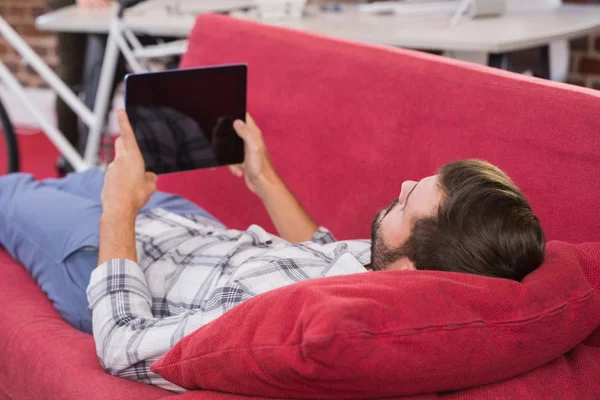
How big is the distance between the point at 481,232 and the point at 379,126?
0.59 m

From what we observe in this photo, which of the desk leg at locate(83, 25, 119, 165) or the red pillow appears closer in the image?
the red pillow

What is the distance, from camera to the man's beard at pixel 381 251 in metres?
1.12

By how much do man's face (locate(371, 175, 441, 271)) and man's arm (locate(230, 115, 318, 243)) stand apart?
0.40 metres

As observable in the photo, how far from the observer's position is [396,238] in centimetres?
114

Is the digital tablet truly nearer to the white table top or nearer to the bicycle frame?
the white table top

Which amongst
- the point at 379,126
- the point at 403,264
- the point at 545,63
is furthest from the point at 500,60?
the point at 403,264

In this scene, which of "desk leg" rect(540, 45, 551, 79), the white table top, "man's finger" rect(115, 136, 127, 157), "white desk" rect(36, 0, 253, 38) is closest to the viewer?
"man's finger" rect(115, 136, 127, 157)

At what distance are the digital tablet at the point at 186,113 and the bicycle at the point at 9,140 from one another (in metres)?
1.33

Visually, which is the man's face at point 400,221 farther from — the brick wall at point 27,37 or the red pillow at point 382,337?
the brick wall at point 27,37

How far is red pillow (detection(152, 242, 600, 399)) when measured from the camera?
80 centimetres

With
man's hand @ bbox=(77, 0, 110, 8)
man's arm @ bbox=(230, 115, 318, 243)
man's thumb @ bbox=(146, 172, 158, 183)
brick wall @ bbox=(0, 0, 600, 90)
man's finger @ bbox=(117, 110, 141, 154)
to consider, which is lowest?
brick wall @ bbox=(0, 0, 600, 90)

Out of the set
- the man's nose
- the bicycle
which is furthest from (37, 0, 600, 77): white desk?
the man's nose

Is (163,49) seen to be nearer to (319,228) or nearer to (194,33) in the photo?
(194,33)

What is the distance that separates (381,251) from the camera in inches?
45.9
